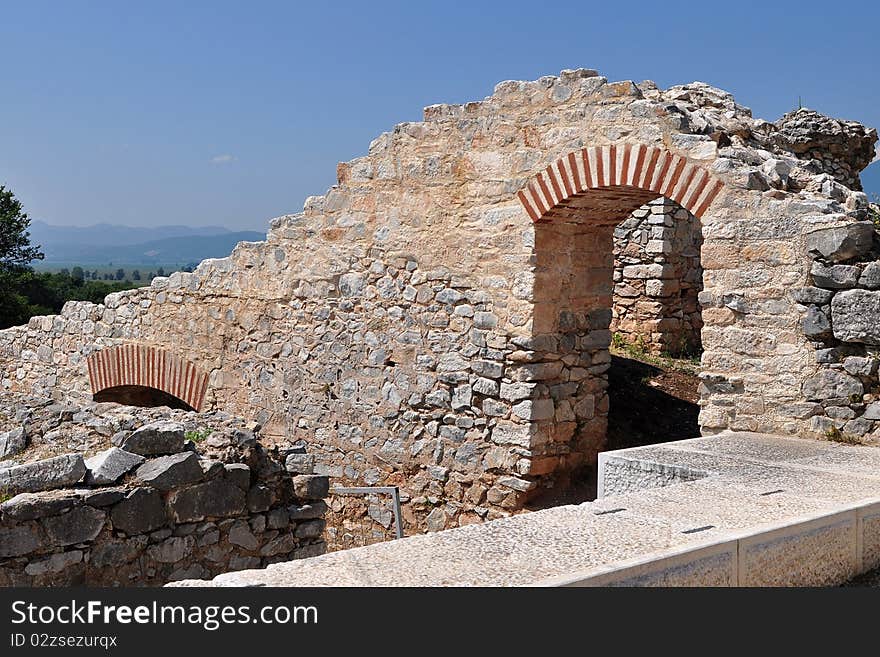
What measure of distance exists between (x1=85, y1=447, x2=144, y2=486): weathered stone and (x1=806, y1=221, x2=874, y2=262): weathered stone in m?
3.85

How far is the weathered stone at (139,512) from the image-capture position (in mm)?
4258

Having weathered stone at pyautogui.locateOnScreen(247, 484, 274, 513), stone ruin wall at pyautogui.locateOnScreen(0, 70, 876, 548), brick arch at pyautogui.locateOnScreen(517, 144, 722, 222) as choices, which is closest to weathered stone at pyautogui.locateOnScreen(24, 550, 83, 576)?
weathered stone at pyautogui.locateOnScreen(247, 484, 274, 513)

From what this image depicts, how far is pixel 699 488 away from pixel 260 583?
6.74ft

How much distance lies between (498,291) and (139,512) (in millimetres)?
3087

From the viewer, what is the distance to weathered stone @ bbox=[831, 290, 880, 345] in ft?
15.7

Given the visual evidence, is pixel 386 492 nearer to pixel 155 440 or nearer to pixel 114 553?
pixel 155 440

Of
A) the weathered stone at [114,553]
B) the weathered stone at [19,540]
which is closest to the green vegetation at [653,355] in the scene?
the weathered stone at [114,553]

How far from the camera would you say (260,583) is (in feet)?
7.79

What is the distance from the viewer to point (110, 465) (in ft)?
14.3

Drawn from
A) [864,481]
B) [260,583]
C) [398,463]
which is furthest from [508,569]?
[398,463]

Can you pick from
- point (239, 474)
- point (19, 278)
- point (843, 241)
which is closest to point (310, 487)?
point (239, 474)

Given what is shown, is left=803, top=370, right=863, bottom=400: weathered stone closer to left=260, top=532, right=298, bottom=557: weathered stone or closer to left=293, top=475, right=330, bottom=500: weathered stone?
left=293, top=475, right=330, bottom=500: weathered stone

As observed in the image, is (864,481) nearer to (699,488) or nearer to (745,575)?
(699,488)

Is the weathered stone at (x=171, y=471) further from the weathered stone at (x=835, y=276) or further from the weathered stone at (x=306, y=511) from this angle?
the weathered stone at (x=835, y=276)
